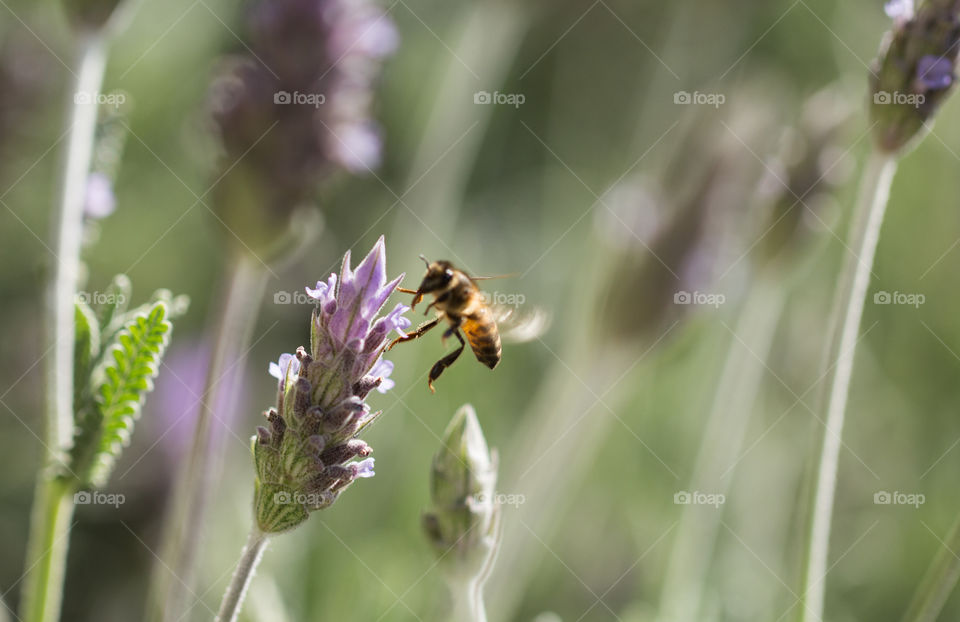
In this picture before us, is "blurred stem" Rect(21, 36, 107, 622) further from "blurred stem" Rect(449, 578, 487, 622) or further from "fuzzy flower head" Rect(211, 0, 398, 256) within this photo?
"blurred stem" Rect(449, 578, 487, 622)

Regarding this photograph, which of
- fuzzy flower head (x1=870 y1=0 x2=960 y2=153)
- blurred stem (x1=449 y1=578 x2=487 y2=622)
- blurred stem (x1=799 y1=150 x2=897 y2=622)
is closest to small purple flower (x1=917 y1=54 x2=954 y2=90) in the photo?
fuzzy flower head (x1=870 y1=0 x2=960 y2=153)

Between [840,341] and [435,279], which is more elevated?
A: [435,279]

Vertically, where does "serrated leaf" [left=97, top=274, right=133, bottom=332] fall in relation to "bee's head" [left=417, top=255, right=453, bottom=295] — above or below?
below

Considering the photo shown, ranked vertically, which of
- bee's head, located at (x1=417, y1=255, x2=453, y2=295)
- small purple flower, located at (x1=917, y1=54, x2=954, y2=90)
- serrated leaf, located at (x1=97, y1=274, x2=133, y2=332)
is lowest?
serrated leaf, located at (x1=97, y1=274, x2=133, y2=332)

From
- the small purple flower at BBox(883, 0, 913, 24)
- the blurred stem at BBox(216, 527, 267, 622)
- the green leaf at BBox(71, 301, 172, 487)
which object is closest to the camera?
the blurred stem at BBox(216, 527, 267, 622)

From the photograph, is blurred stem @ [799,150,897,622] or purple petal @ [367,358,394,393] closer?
purple petal @ [367,358,394,393]

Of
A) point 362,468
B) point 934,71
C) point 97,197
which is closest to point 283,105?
point 97,197

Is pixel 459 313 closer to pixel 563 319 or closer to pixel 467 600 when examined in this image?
pixel 467 600
